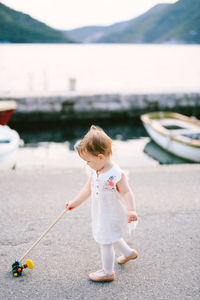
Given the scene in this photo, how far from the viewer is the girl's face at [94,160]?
2.26 meters

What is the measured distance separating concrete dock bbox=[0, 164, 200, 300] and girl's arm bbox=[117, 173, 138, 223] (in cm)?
71

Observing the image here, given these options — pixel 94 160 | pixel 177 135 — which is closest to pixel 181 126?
pixel 177 135

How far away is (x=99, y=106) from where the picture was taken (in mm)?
14734

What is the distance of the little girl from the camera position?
226 centimetres

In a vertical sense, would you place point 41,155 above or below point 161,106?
below

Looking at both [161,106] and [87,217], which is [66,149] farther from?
[87,217]

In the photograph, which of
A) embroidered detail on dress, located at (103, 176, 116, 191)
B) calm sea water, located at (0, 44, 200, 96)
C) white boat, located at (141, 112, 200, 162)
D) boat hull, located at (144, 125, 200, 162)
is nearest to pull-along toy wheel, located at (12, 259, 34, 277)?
embroidered detail on dress, located at (103, 176, 116, 191)

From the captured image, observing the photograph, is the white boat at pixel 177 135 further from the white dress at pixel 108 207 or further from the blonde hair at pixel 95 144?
the blonde hair at pixel 95 144

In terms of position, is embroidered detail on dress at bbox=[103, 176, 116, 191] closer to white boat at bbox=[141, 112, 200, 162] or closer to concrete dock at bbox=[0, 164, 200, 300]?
concrete dock at bbox=[0, 164, 200, 300]

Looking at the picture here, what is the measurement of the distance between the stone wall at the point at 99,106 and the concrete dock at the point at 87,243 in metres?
9.54

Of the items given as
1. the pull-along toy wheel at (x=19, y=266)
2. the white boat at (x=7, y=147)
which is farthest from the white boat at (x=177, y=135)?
the pull-along toy wheel at (x=19, y=266)

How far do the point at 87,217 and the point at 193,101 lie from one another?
1347 cm

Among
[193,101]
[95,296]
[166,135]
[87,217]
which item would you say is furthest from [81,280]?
[193,101]

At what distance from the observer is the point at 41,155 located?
426 inches
